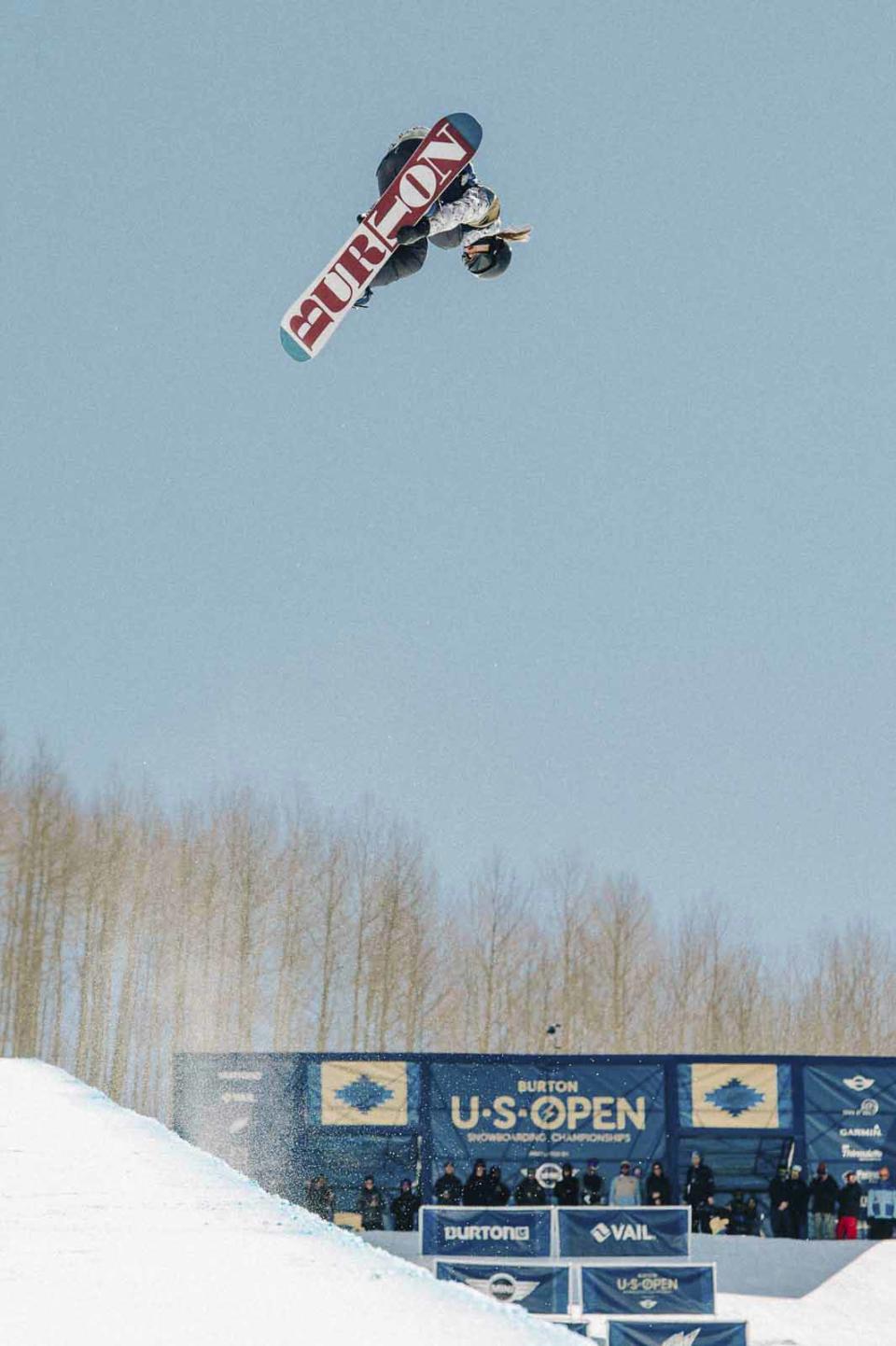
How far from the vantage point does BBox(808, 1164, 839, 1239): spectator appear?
21.3m

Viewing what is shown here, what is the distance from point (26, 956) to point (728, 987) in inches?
930

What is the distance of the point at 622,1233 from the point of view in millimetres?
18859

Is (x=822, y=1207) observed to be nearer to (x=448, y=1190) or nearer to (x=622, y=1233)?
(x=622, y=1233)

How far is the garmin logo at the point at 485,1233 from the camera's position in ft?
59.7

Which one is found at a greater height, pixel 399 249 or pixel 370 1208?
pixel 399 249

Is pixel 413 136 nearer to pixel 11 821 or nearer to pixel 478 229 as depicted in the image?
pixel 478 229

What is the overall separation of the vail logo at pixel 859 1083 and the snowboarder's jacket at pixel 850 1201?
1.39m

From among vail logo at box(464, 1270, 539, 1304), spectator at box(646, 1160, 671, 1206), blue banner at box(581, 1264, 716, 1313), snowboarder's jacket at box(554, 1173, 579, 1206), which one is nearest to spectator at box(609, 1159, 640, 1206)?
spectator at box(646, 1160, 671, 1206)

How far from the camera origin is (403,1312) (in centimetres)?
570

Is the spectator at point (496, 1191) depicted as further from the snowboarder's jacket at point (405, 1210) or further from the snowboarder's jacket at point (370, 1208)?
the snowboarder's jacket at point (370, 1208)

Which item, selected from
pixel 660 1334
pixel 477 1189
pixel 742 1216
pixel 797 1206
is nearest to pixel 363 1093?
pixel 477 1189

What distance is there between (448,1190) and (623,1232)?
10.2 feet

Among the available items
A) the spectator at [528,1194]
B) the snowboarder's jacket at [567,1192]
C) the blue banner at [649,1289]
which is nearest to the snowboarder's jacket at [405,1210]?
the spectator at [528,1194]

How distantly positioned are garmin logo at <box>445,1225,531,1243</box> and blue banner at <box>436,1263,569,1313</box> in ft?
8.58
